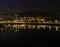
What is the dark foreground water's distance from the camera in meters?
1.42

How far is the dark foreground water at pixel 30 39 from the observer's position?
4.65 feet

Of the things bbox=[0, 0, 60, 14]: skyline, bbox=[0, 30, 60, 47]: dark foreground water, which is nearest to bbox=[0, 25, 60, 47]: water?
bbox=[0, 30, 60, 47]: dark foreground water

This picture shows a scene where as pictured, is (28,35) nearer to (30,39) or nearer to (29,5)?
(30,39)

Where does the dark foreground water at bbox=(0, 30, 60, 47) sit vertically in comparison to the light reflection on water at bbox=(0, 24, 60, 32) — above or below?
below

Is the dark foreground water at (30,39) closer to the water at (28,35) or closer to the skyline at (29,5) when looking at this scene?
the water at (28,35)

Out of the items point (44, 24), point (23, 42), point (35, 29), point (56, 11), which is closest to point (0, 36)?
point (23, 42)

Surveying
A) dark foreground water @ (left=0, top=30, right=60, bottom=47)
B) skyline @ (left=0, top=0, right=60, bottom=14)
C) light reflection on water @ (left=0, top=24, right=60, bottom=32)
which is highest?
skyline @ (left=0, top=0, right=60, bottom=14)

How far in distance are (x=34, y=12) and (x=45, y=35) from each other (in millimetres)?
272

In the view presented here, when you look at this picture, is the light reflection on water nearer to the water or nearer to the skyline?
the water

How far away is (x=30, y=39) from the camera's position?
4.77 feet

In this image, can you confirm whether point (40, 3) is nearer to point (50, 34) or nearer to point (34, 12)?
point (34, 12)

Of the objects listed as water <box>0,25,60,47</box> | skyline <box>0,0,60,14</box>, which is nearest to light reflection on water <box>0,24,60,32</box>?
water <box>0,25,60,47</box>

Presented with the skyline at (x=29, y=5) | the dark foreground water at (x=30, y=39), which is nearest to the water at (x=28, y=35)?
the dark foreground water at (x=30, y=39)

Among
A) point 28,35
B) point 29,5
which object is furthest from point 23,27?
point 29,5
